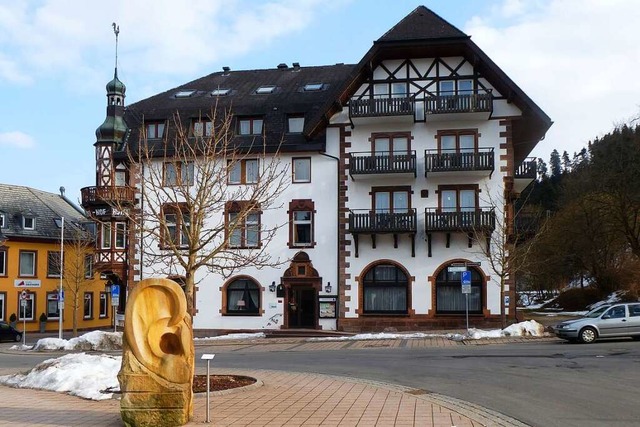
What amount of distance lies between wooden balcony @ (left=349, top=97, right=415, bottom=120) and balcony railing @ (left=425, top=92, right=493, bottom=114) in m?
0.99

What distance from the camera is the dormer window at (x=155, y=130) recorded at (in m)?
39.0

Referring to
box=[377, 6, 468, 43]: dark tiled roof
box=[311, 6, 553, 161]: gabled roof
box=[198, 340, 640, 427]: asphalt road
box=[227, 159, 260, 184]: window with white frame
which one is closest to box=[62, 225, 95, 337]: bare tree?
box=[227, 159, 260, 184]: window with white frame

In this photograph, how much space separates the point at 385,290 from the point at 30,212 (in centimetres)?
3135

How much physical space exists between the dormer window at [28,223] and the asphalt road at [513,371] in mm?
25852

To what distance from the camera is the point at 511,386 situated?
14656 mm

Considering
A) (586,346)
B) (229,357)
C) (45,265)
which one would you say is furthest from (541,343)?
(45,265)

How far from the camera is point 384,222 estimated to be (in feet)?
113

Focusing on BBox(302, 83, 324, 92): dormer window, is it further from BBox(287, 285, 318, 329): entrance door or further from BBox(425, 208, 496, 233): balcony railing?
BBox(287, 285, 318, 329): entrance door

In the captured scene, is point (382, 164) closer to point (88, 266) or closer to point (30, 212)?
point (88, 266)

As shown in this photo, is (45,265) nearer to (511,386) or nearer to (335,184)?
(335,184)

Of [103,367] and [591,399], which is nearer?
[591,399]

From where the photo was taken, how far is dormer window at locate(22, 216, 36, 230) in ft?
172

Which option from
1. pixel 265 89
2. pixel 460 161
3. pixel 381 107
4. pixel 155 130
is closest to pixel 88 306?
pixel 155 130

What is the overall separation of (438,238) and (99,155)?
19.1 metres
